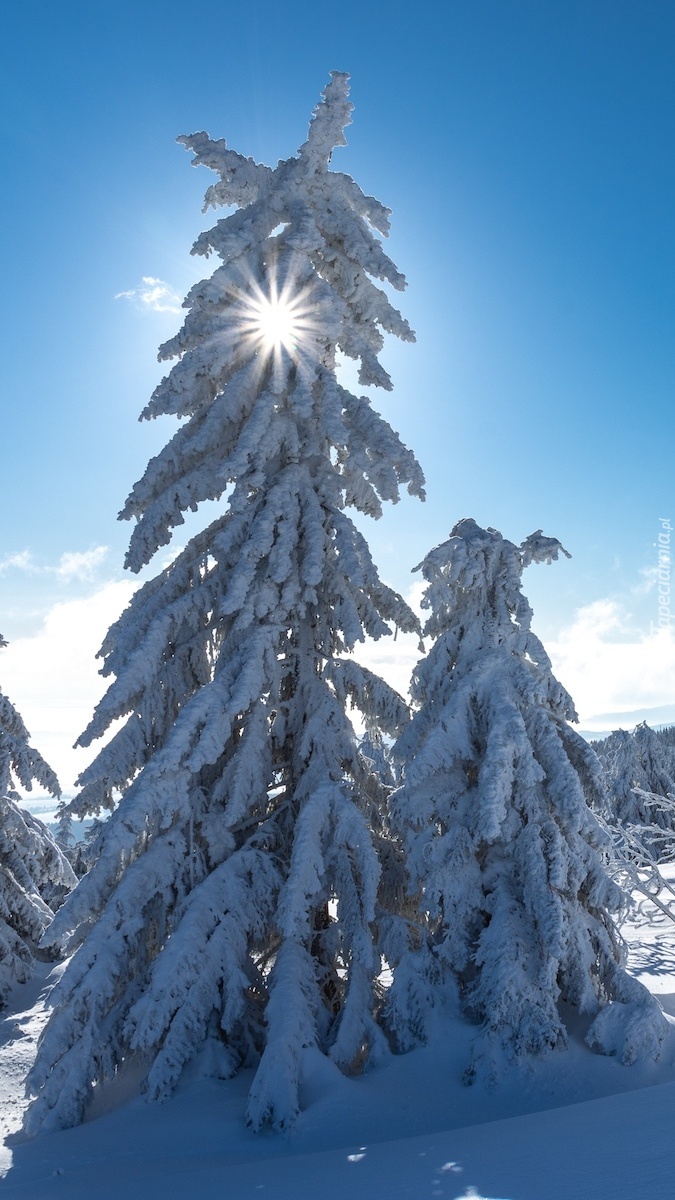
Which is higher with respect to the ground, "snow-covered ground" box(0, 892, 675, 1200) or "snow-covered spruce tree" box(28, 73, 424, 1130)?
"snow-covered spruce tree" box(28, 73, 424, 1130)

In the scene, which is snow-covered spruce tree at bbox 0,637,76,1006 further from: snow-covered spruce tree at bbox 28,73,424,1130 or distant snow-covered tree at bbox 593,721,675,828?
distant snow-covered tree at bbox 593,721,675,828

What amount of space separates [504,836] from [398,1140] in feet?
10.5

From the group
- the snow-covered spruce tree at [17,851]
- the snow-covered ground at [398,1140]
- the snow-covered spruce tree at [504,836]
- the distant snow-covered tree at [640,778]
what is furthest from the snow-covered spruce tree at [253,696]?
the distant snow-covered tree at [640,778]

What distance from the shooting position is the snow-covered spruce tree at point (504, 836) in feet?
25.6

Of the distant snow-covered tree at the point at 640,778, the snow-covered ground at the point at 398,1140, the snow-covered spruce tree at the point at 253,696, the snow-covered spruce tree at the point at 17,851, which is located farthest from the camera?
the distant snow-covered tree at the point at 640,778

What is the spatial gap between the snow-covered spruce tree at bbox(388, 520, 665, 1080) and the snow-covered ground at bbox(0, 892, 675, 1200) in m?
0.35

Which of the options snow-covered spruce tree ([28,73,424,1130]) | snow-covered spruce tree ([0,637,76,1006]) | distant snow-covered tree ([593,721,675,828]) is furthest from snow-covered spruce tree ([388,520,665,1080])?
distant snow-covered tree ([593,721,675,828])

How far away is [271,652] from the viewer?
33.9 feet

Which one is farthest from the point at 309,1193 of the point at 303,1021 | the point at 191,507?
the point at 191,507

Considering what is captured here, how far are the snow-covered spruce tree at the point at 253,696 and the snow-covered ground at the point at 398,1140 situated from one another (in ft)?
1.26

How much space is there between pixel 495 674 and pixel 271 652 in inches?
125

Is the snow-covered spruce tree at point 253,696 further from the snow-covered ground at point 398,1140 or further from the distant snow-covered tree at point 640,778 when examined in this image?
the distant snow-covered tree at point 640,778

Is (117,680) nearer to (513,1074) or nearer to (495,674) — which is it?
(495,674)

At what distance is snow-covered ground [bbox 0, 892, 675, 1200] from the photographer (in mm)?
5023
